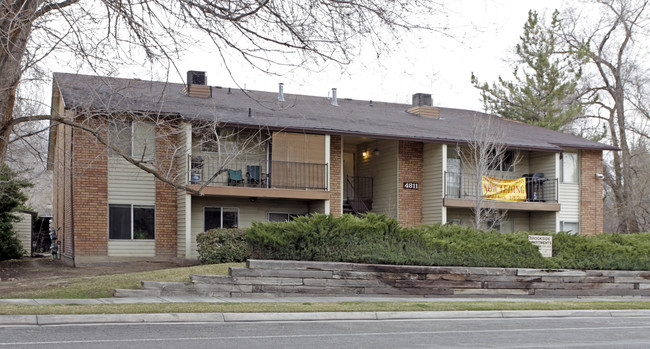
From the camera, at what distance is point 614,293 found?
19.6 m

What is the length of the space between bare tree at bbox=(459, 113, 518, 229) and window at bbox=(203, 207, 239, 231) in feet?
29.4

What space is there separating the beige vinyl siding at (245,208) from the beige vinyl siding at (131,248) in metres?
1.39

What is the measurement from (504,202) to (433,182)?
2963mm

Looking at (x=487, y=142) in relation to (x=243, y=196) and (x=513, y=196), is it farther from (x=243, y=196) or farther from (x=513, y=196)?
(x=243, y=196)

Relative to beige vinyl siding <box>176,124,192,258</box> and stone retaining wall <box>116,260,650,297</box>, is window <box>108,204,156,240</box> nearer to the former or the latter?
beige vinyl siding <box>176,124,192,258</box>

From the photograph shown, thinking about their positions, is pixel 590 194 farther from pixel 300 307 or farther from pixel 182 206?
pixel 300 307

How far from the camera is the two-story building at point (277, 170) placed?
22062mm

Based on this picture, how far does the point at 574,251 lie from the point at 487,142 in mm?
6833

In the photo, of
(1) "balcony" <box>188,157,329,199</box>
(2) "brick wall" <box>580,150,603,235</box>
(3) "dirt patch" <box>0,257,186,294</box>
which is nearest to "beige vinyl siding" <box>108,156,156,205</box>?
(1) "balcony" <box>188,157,329,199</box>

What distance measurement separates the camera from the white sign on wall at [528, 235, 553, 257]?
1934 cm

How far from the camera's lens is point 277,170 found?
24.3 metres

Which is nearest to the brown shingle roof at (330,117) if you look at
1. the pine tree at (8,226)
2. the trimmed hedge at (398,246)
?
the trimmed hedge at (398,246)

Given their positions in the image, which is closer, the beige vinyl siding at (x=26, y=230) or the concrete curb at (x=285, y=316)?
the concrete curb at (x=285, y=316)

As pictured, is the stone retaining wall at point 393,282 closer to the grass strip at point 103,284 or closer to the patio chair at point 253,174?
the grass strip at point 103,284
